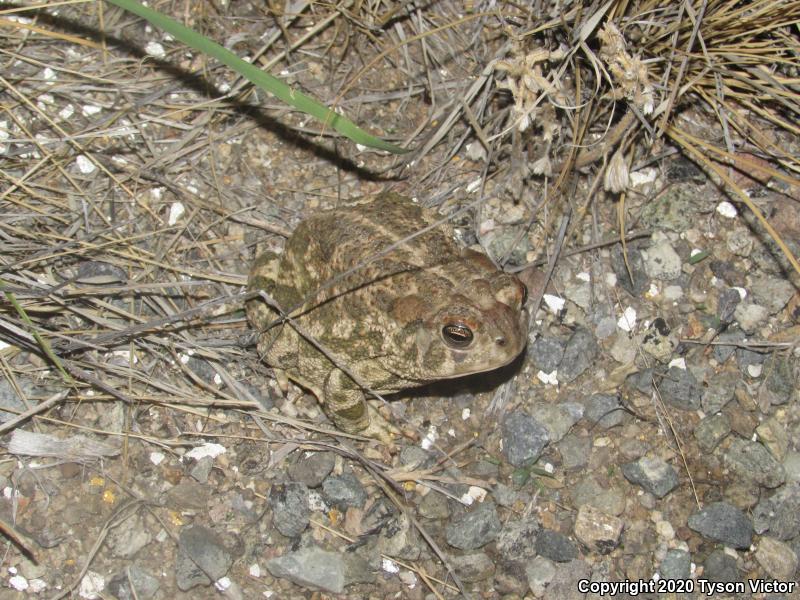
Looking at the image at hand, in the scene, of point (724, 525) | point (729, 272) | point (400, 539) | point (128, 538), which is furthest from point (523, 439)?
point (128, 538)

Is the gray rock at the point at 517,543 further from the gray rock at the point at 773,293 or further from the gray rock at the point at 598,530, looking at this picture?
the gray rock at the point at 773,293

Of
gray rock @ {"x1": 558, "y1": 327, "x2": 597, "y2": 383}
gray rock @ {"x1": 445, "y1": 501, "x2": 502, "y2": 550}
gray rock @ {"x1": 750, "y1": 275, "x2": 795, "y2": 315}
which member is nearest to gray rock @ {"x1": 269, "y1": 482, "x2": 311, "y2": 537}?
gray rock @ {"x1": 445, "y1": 501, "x2": 502, "y2": 550}

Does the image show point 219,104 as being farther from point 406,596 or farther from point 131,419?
point 406,596

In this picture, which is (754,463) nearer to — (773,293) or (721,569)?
(721,569)

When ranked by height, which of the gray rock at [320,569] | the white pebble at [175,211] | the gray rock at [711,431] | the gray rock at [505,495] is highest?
the white pebble at [175,211]

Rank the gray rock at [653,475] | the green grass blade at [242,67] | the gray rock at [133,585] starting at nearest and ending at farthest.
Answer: the green grass blade at [242,67] → the gray rock at [133,585] → the gray rock at [653,475]

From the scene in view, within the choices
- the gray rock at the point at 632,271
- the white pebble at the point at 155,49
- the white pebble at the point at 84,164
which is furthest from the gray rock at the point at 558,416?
the white pebble at the point at 155,49
